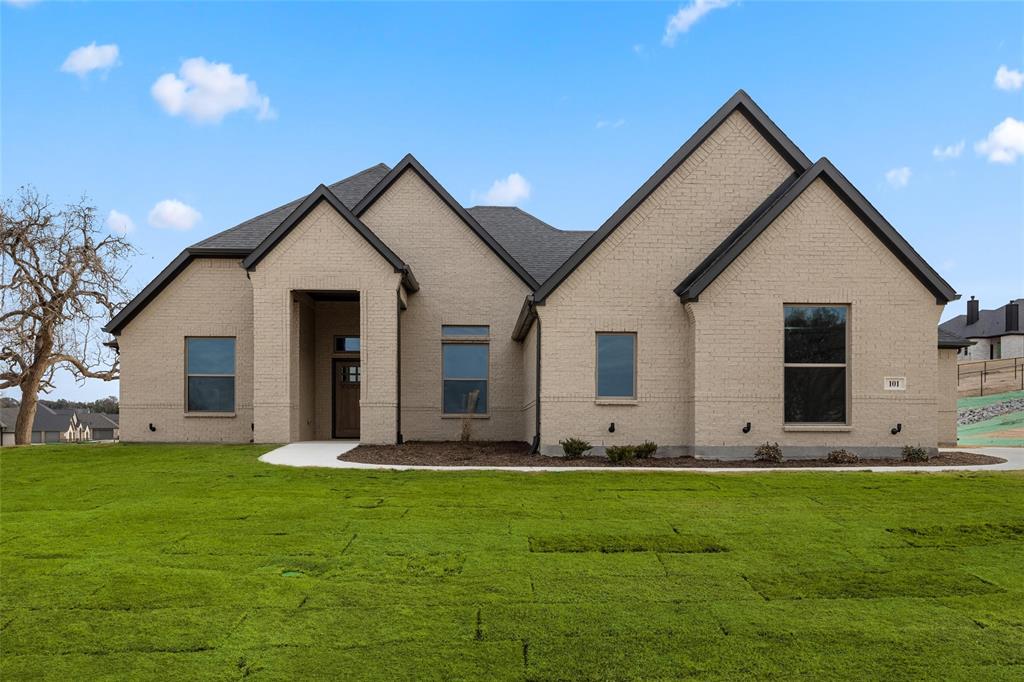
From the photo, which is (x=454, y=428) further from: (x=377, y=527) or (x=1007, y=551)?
(x=1007, y=551)

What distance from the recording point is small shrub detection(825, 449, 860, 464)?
50.7ft

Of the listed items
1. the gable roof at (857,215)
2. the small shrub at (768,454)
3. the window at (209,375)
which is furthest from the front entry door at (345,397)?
the small shrub at (768,454)

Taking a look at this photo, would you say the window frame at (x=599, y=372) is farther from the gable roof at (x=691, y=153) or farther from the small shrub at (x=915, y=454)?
the small shrub at (x=915, y=454)

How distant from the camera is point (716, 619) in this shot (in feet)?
18.3

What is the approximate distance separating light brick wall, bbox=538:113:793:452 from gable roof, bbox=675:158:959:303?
3.22ft

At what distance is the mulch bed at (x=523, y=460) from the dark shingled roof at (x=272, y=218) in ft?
24.4

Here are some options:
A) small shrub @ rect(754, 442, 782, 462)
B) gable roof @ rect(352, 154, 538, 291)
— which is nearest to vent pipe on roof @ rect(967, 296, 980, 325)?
gable roof @ rect(352, 154, 538, 291)

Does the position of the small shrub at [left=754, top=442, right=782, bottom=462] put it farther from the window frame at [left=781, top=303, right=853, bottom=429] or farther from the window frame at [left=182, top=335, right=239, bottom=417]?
the window frame at [left=182, top=335, right=239, bottom=417]

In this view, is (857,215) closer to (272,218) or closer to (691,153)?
(691,153)

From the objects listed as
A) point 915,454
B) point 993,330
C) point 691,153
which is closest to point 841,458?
point 915,454

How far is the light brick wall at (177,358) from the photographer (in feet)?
A: 68.9

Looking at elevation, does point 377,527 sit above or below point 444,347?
below

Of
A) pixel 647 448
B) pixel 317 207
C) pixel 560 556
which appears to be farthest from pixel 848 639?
pixel 317 207

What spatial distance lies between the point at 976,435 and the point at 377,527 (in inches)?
1075
